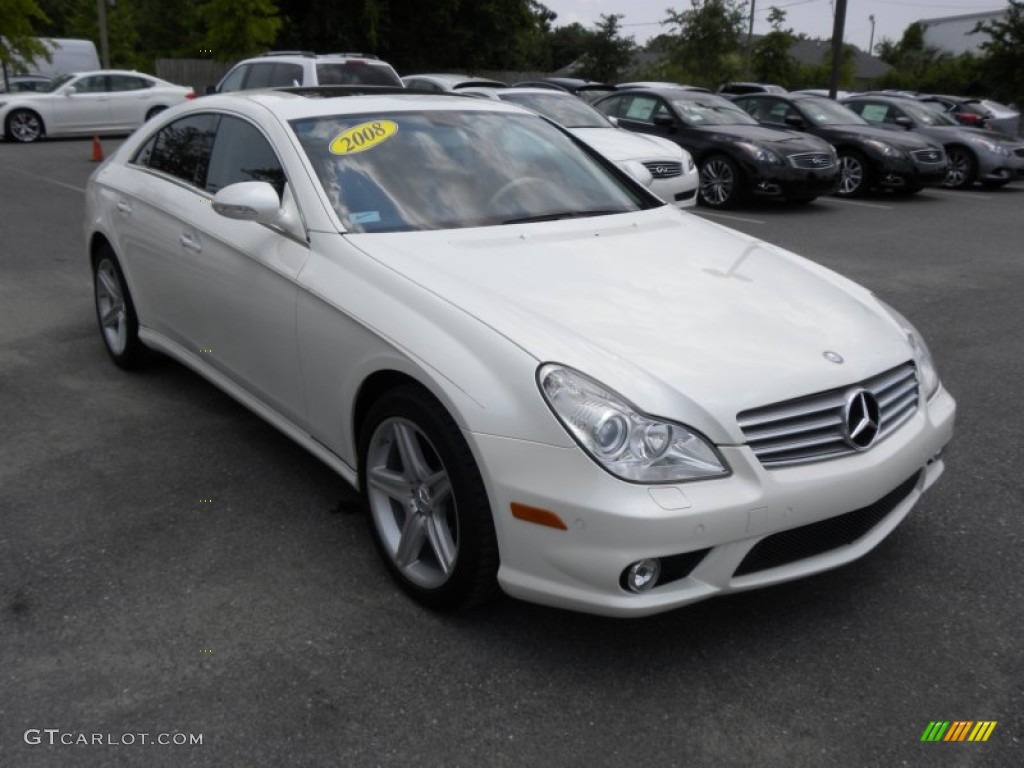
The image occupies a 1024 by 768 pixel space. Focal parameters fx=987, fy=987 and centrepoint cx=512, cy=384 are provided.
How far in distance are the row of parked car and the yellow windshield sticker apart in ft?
22.7

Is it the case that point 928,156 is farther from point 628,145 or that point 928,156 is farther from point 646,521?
point 646,521

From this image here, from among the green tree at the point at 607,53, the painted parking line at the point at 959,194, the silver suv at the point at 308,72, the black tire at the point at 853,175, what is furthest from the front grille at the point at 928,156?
the green tree at the point at 607,53

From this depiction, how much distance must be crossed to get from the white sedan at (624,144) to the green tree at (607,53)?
118ft

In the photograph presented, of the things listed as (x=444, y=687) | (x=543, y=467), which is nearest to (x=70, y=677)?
(x=444, y=687)

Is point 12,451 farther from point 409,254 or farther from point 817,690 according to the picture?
point 817,690

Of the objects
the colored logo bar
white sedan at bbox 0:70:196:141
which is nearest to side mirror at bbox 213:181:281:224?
the colored logo bar

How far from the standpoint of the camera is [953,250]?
33.2 feet

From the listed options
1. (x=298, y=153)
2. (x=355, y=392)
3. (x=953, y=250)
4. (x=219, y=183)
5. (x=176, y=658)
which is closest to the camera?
(x=176, y=658)

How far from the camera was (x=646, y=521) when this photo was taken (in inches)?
99.3

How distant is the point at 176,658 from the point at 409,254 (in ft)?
4.78

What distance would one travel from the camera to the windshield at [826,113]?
49.6ft

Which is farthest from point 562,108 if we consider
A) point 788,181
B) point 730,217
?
point 788,181

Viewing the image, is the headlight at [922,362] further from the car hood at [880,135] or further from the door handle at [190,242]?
the car hood at [880,135]

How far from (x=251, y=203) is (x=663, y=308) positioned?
59.6 inches
